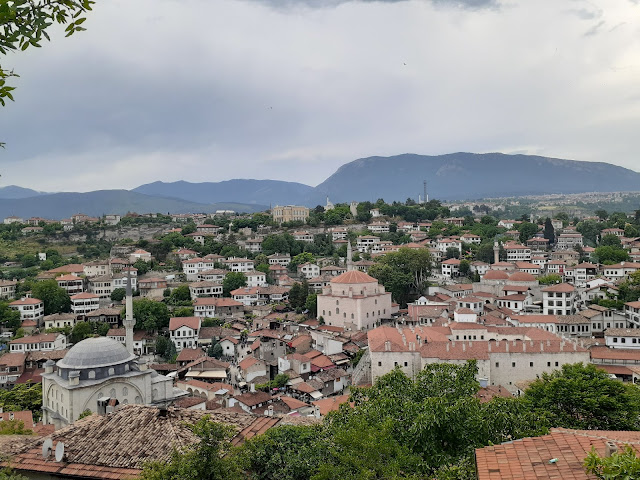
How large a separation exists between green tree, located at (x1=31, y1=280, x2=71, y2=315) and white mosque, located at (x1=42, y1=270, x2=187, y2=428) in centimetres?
2227

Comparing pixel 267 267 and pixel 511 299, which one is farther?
pixel 267 267

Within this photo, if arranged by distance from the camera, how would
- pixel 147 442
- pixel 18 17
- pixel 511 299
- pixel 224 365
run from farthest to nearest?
pixel 511 299 < pixel 224 365 < pixel 147 442 < pixel 18 17

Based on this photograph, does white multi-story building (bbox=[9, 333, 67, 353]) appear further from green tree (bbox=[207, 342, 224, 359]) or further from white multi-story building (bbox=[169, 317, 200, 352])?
green tree (bbox=[207, 342, 224, 359])

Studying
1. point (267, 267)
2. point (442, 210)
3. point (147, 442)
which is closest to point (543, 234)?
point (442, 210)

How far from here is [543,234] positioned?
206ft

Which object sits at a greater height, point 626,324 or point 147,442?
point 147,442

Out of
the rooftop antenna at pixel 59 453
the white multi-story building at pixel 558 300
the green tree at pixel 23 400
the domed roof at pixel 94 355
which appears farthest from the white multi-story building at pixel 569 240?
the rooftop antenna at pixel 59 453

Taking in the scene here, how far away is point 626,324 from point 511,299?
296 inches

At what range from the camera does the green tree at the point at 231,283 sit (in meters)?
45.5

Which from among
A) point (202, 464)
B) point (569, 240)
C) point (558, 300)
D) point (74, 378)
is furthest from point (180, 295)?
point (569, 240)

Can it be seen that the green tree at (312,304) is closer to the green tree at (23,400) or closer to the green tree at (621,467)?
the green tree at (23,400)

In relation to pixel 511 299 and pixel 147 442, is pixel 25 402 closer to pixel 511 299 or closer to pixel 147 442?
pixel 147 442

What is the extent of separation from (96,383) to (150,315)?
18246 millimetres

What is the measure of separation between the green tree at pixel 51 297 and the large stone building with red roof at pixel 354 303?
2126cm
